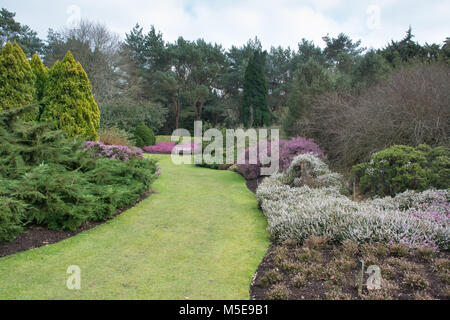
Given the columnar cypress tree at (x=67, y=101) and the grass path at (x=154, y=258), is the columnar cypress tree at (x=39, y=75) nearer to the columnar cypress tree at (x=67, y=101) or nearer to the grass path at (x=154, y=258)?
the columnar cypress tree at (x=67, y=101)

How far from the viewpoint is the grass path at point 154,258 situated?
2.89 meters

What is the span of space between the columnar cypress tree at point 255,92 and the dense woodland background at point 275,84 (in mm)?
84

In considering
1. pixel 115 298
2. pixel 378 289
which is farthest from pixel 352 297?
pixel 115 298

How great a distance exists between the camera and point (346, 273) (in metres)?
2.99

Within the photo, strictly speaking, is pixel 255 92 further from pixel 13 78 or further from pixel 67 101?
pixel 13 78

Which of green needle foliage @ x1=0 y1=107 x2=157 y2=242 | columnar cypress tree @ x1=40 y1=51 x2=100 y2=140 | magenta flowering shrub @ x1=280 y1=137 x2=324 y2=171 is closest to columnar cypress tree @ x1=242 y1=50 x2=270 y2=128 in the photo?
magenta flowering shrub @ x1=280 y1=137 x2=324 y2=171

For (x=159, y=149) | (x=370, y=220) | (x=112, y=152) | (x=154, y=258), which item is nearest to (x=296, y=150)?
(x=370, y=220)

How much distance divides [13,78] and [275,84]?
27.2 metres

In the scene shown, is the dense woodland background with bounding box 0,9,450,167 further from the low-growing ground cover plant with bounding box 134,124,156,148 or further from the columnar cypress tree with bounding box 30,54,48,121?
the columnar cypress tree with bounding box 30,54,48,121

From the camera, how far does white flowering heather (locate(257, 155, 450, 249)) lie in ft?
11.6

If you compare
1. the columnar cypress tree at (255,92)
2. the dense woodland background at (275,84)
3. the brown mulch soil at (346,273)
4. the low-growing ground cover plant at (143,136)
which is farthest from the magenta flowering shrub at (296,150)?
the columnar cypress tree at (255,92)

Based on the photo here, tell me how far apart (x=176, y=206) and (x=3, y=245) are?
2.94 metres
